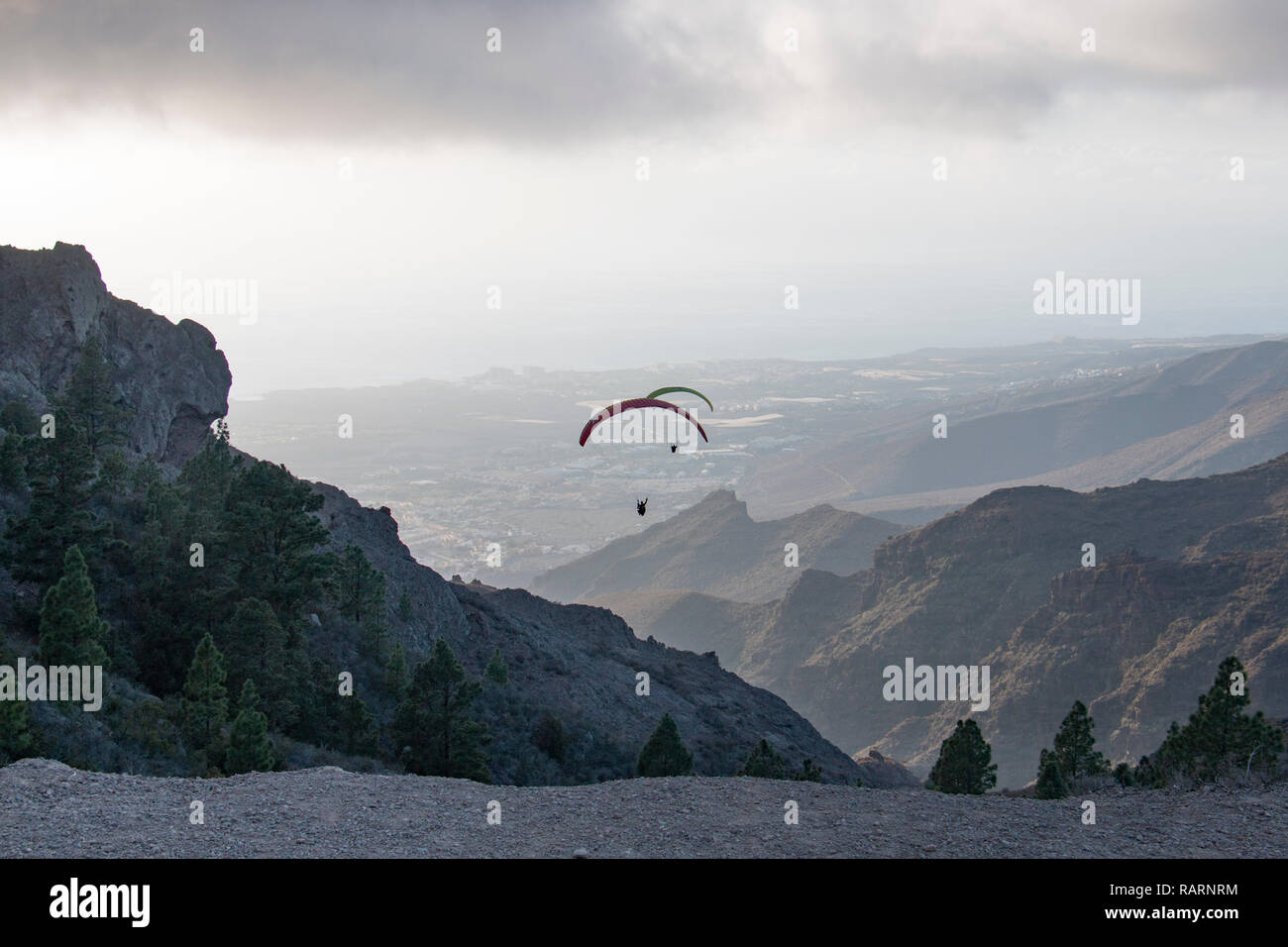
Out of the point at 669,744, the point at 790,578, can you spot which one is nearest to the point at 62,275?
the point at 669,744

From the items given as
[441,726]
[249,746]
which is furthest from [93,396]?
[249,746]

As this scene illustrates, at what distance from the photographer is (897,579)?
5359 inches

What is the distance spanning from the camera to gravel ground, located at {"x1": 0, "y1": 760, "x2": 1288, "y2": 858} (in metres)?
12.7

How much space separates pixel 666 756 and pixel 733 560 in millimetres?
157432

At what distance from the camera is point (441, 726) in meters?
28.8

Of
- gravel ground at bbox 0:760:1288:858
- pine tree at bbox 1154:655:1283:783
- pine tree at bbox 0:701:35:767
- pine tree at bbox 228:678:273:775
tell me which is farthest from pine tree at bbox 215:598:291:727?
pine tree at bbox 1154:655:1283:783

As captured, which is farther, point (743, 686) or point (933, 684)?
point (933, 684)

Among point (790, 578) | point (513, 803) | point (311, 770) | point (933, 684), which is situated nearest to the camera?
point (513, 803)

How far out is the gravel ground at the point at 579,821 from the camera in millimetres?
12734

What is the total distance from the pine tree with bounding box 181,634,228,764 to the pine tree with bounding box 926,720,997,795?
1046 inches
